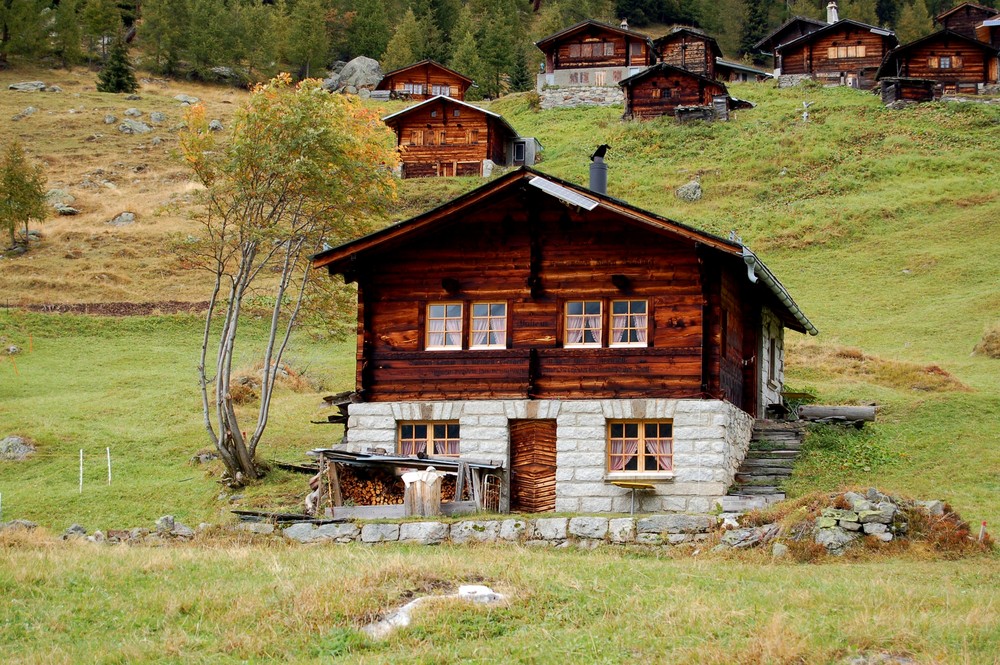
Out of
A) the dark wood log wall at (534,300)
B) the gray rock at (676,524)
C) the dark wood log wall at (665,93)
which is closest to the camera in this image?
the gray rock at (676,524)

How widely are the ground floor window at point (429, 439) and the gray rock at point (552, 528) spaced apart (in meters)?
5.04

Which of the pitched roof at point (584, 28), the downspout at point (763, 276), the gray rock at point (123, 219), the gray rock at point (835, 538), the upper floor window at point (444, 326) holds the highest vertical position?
the pitched roof at point (584, 28)

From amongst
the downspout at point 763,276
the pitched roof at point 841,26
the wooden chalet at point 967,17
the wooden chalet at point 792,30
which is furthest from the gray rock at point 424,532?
the wooden chalet at point 967,17

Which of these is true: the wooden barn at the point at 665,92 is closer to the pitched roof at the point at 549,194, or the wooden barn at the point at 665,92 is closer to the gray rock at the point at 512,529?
the pitched roof at the point at 549,194

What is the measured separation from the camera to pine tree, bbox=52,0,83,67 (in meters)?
122

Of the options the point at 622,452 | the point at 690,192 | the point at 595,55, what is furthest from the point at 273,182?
the point at 595,55

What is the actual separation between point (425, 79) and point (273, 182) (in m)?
80.7

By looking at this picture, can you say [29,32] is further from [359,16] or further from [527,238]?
[527,238]

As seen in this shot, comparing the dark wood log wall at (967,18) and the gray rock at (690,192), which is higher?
the dark wood log wall at (967,18)

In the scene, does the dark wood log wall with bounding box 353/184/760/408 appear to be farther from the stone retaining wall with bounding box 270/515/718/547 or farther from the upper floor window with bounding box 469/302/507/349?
the stone retaining wall with bounding box 270/515/718/547

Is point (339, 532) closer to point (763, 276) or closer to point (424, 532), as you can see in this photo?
point (424, 532)

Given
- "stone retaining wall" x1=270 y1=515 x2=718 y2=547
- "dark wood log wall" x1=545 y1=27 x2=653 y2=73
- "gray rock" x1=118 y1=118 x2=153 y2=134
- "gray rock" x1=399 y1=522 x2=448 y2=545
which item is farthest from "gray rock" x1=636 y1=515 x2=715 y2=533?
"gray rock" x1=118 y1=118 x2=153 y2=134

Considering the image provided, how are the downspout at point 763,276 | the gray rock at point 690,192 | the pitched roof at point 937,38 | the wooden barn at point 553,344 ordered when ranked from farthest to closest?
the pitched roof at point 937,38 → the gray rock at point 690,192 → the wooden barn at point 553,344 → the downspout at point 763,276

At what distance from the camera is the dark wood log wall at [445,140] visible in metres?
79.9
